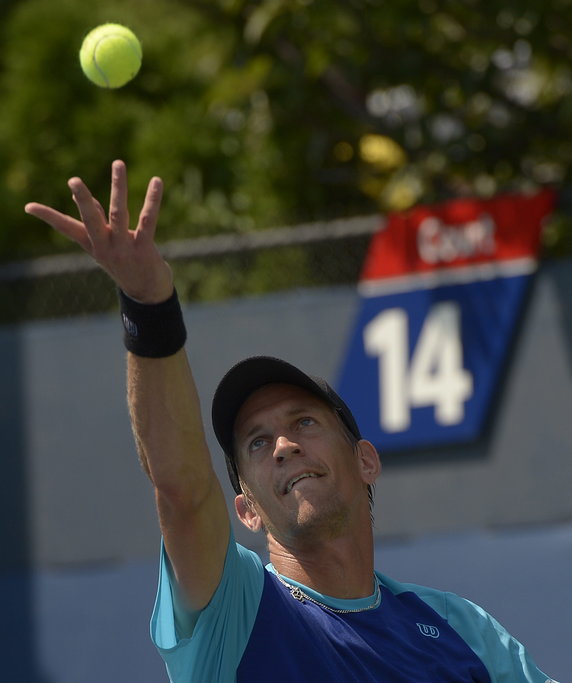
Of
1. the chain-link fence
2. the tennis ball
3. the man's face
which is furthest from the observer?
the chain-link fence

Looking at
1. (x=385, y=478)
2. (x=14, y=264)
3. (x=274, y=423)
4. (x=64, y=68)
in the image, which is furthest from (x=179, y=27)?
(x=274, y=423)

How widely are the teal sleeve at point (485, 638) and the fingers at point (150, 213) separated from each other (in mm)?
1101

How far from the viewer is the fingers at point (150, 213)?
7.78ft

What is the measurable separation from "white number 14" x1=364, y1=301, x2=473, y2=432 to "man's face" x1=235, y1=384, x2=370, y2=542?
2962 mm

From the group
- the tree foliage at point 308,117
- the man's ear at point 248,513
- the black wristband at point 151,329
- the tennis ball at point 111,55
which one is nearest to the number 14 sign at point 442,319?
the tree foliage at point 308,117

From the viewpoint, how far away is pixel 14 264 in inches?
285

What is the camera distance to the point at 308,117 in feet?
23.1

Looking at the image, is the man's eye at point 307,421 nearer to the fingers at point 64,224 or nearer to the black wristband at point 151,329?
the black wristband at point 151,329

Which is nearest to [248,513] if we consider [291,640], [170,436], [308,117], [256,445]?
[256,445]

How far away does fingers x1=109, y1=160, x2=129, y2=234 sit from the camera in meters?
2.35

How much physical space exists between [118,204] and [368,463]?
3.30ft

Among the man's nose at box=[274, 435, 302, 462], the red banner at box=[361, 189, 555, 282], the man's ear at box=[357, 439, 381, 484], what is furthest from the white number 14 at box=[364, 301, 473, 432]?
the man's nose at box=[274, 435, 302, 462]

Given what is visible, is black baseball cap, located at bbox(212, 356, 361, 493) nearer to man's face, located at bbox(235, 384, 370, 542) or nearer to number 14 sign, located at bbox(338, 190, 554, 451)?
man's face, located at bbox(235, 384, 370, 542)

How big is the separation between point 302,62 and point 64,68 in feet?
9.31
